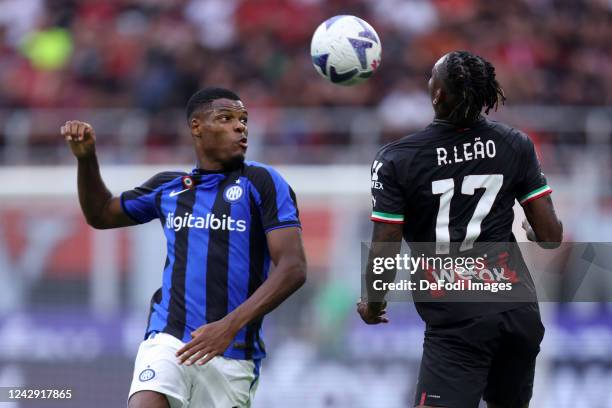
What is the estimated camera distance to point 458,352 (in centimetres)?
511

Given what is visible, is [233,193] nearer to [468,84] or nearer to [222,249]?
[222,249]

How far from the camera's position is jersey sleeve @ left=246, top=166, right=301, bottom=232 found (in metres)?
5.42

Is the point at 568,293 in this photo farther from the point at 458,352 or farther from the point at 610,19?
the point at 610,19

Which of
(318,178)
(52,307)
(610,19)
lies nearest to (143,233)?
(52,307)

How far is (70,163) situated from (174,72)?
6.96 feet

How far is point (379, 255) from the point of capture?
17.3 ft

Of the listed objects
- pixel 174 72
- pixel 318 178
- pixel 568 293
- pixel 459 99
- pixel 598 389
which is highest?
pixel 174 72

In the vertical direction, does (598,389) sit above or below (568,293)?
below

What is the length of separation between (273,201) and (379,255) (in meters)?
0.62

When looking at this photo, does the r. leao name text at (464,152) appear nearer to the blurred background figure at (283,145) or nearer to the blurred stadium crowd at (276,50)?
the blurred background figure at (283,145)

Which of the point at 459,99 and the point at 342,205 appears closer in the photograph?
the point at 459,99

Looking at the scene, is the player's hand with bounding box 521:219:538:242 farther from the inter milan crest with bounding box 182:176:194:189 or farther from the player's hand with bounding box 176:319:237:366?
the inter milan crest with bounding box 182:176:194:189

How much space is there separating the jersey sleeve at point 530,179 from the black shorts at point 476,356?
1.77 feet

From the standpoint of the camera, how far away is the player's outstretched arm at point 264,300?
201 inches
